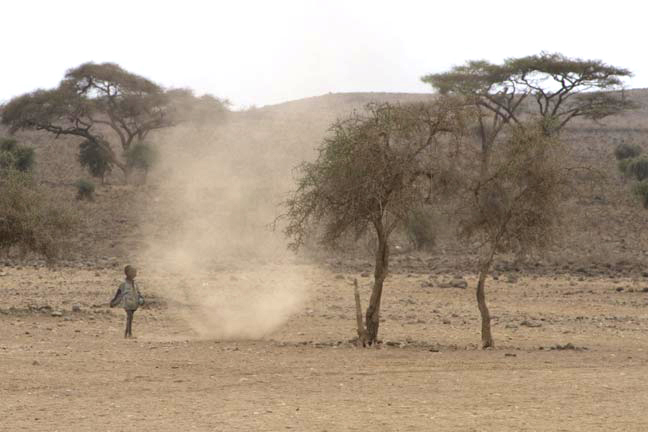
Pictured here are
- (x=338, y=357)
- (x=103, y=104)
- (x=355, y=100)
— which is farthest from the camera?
(x=355, y=100)

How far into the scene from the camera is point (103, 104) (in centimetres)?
5469

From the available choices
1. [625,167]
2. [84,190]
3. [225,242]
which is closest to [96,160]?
[84,190]

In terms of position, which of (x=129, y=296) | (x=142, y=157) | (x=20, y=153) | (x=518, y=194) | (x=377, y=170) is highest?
(x=20, y=153)

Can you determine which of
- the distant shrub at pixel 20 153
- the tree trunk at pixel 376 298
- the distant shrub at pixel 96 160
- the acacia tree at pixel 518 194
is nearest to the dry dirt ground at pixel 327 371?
Answer: the tree trunk at pixel 376 298

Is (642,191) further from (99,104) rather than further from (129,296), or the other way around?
(129,296)

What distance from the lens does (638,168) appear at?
169ft

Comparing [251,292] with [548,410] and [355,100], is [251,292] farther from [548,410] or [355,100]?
[355,100]

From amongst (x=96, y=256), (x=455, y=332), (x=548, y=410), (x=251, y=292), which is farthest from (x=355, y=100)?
(x=548, y=410)

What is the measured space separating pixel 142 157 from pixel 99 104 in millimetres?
6941

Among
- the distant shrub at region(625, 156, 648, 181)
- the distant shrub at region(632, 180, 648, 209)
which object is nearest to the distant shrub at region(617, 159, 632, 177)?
the distant shrub at region(625, 156, 648, 181)

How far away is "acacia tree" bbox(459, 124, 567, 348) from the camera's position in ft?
57.9

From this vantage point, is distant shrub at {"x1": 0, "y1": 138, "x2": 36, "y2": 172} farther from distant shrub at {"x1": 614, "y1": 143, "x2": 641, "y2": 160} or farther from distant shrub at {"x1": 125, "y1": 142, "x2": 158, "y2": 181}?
distant shrub at {"x1": 614, "y1": 143, "x2": 641, "y2": 160}

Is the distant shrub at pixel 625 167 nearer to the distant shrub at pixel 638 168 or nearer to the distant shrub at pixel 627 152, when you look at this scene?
the distant shrub at pixel 638 168

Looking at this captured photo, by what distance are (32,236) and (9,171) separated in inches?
93.3
